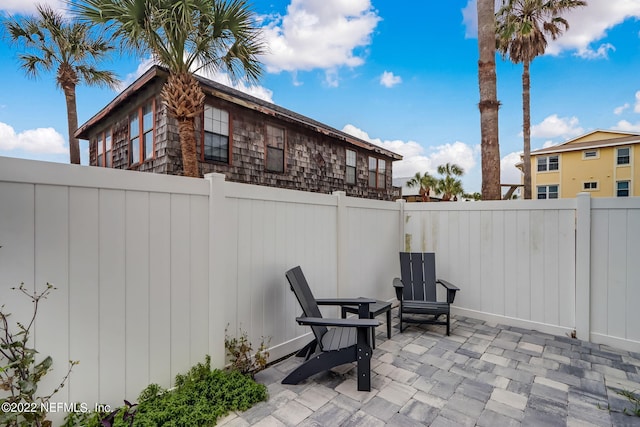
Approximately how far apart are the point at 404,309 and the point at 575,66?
15.0 m

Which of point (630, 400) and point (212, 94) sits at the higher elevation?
point (212, 94)

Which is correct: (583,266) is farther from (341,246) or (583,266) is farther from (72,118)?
(72,118)

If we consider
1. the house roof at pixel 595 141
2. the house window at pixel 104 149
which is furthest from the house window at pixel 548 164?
the house window at pixel 104 149

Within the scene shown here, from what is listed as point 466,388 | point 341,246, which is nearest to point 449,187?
point 341,246

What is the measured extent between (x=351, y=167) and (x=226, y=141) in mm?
4854

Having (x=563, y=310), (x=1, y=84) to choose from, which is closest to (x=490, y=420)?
(x=563, y=310)

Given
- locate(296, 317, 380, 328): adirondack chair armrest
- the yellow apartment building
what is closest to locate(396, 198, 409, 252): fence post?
locate(296, 317, 380, 328): adirondack chair armrest

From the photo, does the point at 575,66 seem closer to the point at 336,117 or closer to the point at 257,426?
the point at 336,117

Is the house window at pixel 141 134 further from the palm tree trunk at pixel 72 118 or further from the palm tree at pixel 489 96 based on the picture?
the palm tree at pixel 489 96

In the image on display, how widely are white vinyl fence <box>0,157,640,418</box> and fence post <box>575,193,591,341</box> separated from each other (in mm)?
14

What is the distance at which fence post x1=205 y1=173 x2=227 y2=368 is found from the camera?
8.30 ft

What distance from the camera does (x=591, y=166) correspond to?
1589 cm

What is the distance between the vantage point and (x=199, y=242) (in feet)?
8.14

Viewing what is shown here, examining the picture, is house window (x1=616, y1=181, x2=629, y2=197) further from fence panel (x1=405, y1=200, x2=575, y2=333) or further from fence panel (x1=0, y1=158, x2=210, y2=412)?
fence panel (x1=0, y1=158, x2=210, y2=412)
